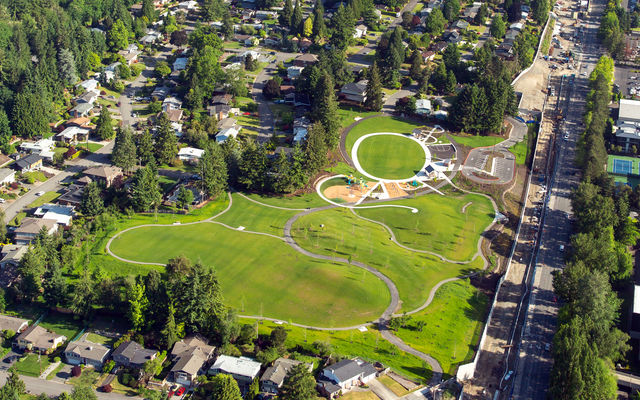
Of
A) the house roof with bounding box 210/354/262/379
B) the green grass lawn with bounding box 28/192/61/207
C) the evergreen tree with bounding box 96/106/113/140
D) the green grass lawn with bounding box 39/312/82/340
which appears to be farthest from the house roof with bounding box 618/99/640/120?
the green grass lawn with bounding box 39/312/82/340

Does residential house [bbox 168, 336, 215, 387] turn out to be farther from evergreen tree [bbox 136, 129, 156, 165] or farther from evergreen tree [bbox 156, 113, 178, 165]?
evergreen tree [bbox 156, 113, 178, 165]

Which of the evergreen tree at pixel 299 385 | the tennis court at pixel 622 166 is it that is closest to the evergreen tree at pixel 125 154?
the evergreen tree at pixel 299 385

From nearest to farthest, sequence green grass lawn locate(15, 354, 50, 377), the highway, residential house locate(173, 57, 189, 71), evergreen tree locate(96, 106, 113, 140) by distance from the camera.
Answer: green grass lawn locate(15, 354, 50, 377)
the highway
evergreen tree locate(96, 106, 113, 140)
residential house locate(173, 57, 189, 71)

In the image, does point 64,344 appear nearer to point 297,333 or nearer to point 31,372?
point 31,372

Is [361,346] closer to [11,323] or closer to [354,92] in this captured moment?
[11,323]

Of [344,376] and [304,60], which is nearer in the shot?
[344,376]

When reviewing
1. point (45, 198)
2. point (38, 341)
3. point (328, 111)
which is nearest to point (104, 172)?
point (45, 198)

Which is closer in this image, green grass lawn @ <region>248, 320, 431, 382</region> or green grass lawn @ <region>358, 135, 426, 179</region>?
green grass lawn @ <region>248, 320, 431, 382</region>
